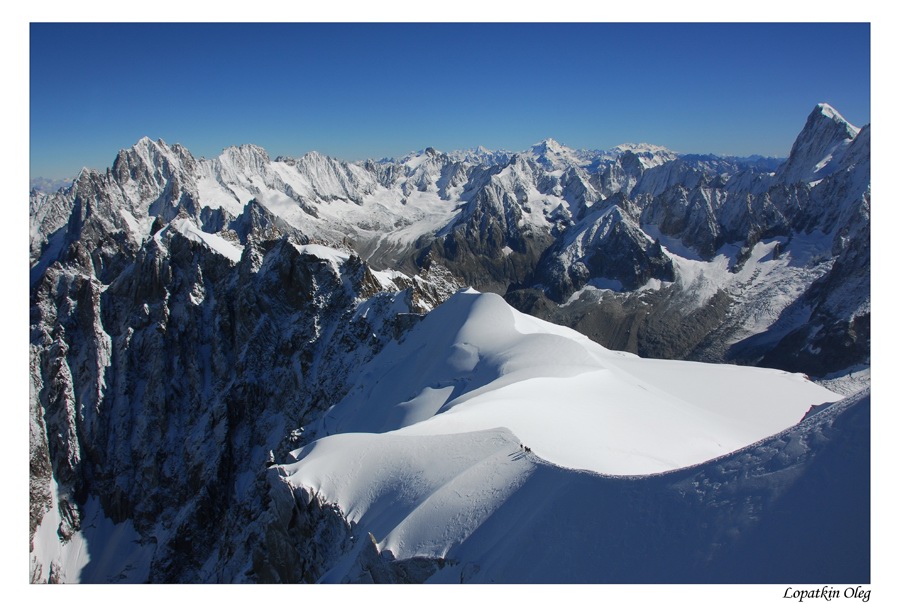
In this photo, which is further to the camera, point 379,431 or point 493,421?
point 379,431

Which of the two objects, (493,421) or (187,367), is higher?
(187,367)

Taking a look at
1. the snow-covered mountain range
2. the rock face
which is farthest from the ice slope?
the rock face

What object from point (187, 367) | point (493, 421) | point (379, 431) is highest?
point (187, 367)

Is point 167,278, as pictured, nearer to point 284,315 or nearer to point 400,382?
point 284,315

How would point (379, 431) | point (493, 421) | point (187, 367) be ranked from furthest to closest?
point (187, 367) < point (379, 431) < point (493, 421)

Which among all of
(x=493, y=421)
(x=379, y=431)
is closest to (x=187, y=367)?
(x=379, y=431)

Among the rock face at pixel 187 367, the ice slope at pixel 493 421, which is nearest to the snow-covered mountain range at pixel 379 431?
the ice slope at pixel 493 421

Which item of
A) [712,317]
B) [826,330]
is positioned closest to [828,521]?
[826,330]

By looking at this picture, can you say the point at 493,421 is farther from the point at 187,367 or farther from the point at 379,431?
the point at 187,367

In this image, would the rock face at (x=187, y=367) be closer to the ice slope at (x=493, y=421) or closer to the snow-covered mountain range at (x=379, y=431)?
the snow-covered mountain range at (x=379, y=431)
